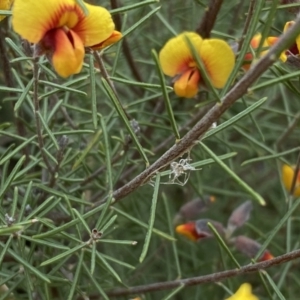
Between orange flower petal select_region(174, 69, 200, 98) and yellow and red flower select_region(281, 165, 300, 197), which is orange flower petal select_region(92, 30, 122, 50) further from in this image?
yellow and red flower select_region(281, 165, 300, 197)

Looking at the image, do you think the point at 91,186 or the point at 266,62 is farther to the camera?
the point at 91,186

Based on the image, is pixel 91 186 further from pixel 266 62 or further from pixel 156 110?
pixel 266 62

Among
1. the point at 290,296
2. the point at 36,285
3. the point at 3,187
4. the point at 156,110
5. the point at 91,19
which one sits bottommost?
the point at 290,296

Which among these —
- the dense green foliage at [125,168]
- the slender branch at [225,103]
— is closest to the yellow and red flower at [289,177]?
the dense green foliage at [125,168]

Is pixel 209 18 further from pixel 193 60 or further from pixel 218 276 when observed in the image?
pixel 218 276

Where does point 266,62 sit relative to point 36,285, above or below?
above

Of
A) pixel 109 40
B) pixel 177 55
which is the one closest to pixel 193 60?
pixel 177 55

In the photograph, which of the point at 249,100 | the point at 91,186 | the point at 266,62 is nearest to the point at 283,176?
the point at 249,100
